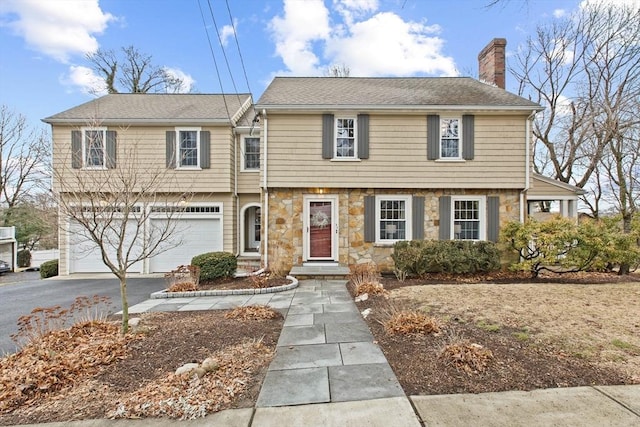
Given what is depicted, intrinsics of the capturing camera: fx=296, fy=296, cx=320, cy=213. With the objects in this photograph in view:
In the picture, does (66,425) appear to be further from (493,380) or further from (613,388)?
(613,388)

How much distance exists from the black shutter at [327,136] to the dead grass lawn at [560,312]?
4476 millimetres

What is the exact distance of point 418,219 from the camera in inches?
358

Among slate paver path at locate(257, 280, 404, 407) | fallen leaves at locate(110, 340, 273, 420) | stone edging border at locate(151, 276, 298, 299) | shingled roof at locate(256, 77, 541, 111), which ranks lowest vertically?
stone edging border at locate(151, 276, 298, 299)

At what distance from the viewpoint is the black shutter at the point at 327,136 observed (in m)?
8.92

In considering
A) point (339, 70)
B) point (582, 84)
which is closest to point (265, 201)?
point (339, 70)

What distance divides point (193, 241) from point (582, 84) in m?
19.1

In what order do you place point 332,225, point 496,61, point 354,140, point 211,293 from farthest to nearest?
point 496,61, point 332,225, point 354,140, point 211,293

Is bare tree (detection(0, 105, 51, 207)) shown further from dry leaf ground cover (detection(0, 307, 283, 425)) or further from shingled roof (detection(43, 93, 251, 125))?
dry leaf ground cover (detection(0, 307, 283, 425))

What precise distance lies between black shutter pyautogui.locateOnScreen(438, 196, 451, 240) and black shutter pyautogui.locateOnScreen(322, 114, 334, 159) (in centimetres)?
376

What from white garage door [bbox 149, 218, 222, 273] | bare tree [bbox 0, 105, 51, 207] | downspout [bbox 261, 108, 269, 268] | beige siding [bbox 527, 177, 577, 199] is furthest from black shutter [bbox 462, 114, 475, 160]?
bare tree [bbox 0, 105, 51, 207]

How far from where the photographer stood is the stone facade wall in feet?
29.9

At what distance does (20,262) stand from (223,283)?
20050mm

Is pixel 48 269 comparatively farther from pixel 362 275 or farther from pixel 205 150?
pixel 362 275

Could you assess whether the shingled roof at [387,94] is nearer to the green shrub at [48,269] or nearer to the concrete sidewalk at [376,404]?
the concrete sidewalk at [376,404]
